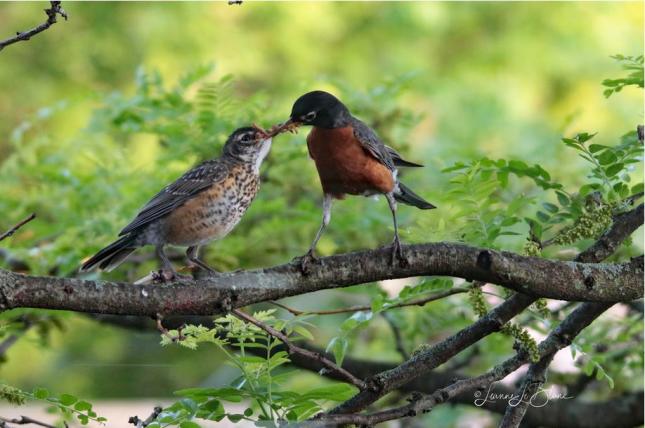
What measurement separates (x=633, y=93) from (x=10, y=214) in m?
6.20

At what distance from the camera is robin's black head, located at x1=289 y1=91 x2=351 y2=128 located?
10.8ft

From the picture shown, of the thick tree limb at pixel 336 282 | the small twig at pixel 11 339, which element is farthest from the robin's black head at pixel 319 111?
the small twig at pixel 11 339

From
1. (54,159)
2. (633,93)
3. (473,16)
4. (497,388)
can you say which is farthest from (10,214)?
(473,16)

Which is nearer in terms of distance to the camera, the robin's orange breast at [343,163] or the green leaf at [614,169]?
the green leaf at [614,169]

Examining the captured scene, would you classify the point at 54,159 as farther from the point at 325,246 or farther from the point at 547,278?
the point at 547,278

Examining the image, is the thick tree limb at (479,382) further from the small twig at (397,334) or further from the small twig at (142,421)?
the small twig at (397,334)

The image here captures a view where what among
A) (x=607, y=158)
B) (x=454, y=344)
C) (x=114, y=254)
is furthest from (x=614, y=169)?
(x=114, y=254)

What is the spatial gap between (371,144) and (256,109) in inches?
44.0

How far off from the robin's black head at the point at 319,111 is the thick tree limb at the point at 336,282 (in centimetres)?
82

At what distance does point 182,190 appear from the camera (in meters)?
3.98

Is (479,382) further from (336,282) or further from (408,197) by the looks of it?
(408,197)

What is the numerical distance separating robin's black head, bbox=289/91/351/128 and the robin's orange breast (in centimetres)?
4

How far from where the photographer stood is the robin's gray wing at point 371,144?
3510 mm

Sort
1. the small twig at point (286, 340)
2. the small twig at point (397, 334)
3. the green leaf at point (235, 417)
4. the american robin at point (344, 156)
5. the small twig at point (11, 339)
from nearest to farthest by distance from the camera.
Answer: the small twig at point (286, 340), the green leaf at point (235, 417), the american robin at point (344, 156), the small twig at point (11, 339), the small twig at point (397, 334)
